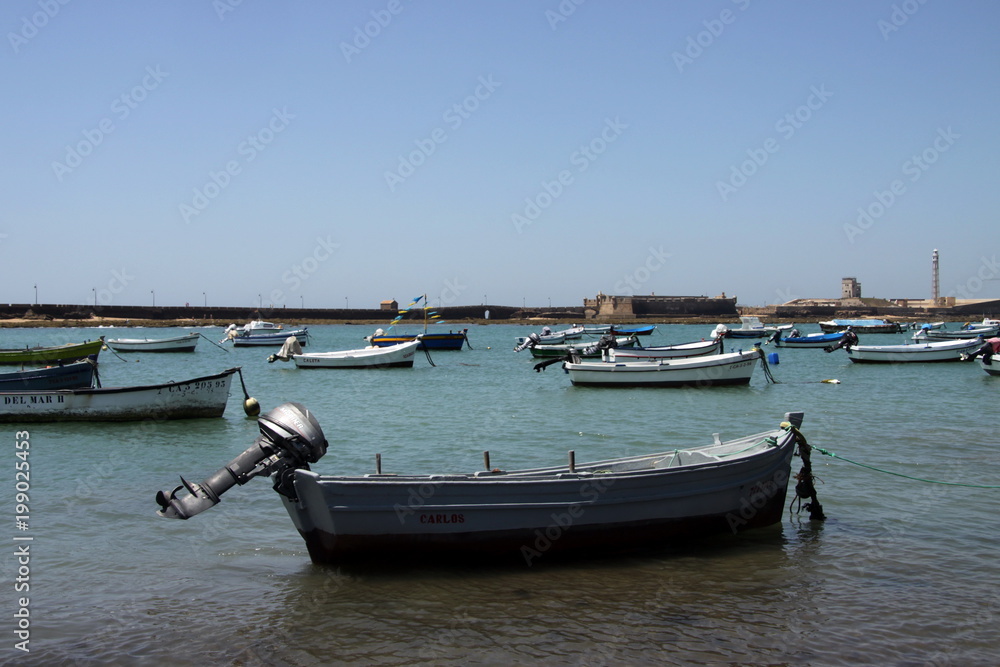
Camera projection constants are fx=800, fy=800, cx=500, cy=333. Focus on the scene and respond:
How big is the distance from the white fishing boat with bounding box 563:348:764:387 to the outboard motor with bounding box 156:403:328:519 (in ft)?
69.0

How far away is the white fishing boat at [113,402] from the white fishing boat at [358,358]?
64.1 ft

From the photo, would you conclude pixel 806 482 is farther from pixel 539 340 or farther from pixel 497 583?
pixel 539 340

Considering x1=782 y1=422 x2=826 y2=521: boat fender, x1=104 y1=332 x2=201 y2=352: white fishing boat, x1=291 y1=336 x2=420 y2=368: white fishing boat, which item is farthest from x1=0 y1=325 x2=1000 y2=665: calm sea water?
x1=104 y1=332 x2=201 y2=352: white fishing boat

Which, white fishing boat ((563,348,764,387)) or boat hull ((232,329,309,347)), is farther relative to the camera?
boat hull ((232,329,309,347))

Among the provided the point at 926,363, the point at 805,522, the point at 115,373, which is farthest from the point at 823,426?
the point at 115,373

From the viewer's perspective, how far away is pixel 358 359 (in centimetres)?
3938

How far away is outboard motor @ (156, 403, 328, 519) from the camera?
7.83 meters

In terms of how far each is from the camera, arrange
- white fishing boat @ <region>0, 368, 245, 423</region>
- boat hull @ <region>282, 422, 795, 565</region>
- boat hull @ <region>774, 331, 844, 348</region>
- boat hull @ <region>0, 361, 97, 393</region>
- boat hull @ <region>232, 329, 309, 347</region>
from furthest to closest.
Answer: boat hull @ <region>232, 329, 309, 347</region>, boat hull @ <region>774, 331, 844, 348</region>, boat hull @ <region>0, 361, 97, 393</region>, white fishing boat @ <region>0, 368, 245, 423</region>, boat hull @ <region>282, 422, 795, 565</region>

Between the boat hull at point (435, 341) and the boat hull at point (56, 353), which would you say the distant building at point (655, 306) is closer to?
the boat hull at point (435, 341)

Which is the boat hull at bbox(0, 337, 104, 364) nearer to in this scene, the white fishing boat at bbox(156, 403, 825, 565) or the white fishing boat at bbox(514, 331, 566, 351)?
the white fishing boat at bbox(514, 331, 566, 351)

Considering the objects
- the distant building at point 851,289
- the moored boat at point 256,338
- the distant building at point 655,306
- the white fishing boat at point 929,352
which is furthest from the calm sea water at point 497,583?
the distant building at point 851,289

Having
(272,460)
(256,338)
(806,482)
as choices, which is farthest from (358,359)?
(272,460)

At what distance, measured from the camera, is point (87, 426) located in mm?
18828

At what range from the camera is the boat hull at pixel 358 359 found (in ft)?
129
